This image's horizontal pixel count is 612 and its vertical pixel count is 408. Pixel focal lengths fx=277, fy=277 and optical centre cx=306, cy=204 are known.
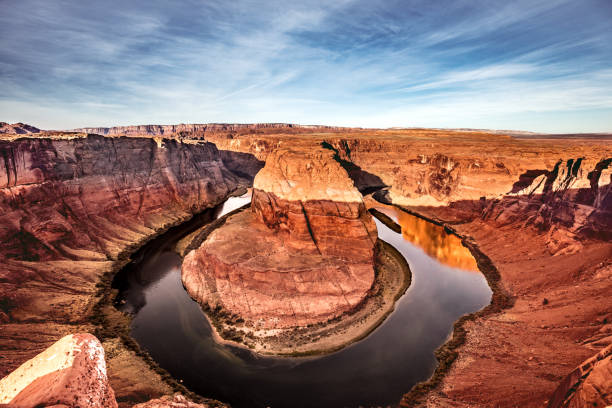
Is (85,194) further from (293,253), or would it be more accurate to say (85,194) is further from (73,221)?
(293,253)

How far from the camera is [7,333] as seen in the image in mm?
20688

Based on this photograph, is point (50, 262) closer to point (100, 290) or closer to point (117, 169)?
point (100, 290)

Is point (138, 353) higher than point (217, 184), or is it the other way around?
point (217, 184)

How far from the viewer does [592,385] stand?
905 cm

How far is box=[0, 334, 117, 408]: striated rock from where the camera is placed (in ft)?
24.8

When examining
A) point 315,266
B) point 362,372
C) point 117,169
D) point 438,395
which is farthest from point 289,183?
point 117,169

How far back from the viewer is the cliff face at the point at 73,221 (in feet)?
71.3

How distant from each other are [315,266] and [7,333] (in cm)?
2462

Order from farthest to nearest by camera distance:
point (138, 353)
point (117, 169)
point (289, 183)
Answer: point (117, 169) < point (289, 183) < point (138, 353)

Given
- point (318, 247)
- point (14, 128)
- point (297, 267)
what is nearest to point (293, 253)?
point (297, 267)

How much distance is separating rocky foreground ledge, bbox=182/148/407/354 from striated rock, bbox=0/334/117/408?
1505 cm

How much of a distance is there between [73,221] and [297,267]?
110 feet

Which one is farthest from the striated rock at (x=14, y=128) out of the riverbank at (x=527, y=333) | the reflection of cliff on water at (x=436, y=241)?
the riverbank at (x=527, y=333)

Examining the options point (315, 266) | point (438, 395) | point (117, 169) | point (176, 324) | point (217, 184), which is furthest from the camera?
point (217, 184)
